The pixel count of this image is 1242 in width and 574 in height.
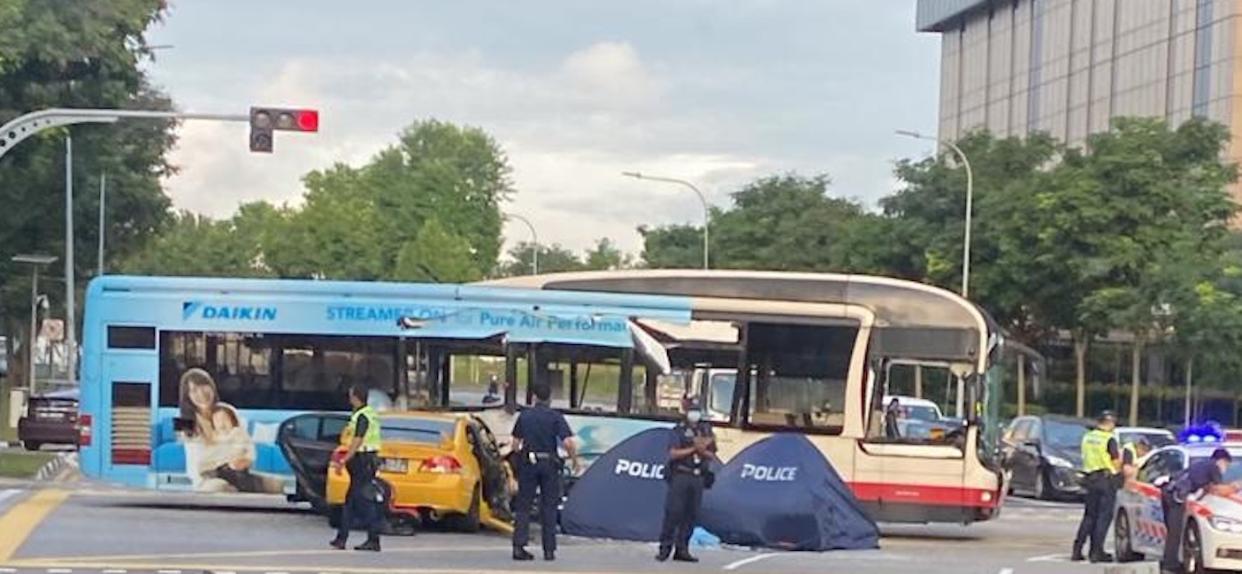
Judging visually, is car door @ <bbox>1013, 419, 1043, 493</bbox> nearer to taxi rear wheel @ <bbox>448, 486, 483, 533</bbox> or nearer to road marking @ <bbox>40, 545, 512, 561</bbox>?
taxi rear wheel @ <bbox>448, 486, 483, 533</bbox>

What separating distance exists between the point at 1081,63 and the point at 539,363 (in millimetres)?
67629

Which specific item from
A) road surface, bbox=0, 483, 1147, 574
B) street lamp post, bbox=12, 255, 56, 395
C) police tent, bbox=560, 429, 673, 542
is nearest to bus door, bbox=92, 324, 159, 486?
road surface, bbox=0, 483, 1147, 574

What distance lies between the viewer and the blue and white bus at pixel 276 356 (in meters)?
25.9

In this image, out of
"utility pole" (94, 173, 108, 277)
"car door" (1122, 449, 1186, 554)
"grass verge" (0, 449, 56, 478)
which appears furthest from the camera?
"utility pole" (94, 173, 108, 277)

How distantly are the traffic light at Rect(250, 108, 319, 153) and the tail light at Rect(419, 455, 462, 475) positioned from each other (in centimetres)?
831

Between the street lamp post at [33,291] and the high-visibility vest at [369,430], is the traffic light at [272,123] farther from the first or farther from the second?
the street lamp post at [33,291]

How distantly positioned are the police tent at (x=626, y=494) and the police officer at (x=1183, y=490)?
16.9 feet

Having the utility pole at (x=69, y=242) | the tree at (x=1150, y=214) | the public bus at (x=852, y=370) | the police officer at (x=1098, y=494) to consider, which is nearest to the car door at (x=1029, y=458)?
the tree at (x=1150, y=214)

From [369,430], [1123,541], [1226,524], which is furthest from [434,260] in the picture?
[1226,524]

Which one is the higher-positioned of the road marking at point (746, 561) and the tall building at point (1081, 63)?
the tall building at point (1081, 63)

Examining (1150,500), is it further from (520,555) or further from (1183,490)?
(520,555)

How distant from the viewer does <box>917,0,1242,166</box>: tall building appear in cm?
7675

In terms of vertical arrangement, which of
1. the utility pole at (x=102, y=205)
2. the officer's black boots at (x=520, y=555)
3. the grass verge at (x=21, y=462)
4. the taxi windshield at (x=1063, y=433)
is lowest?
the grass verge at (x=21, y=462)

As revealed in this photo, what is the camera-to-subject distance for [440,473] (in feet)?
76.2
